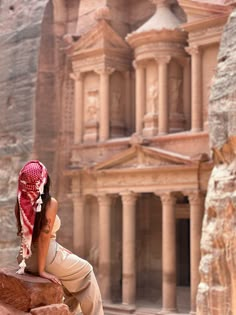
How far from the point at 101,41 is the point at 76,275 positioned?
17831 millimetres

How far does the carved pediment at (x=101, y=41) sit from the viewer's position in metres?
21.7

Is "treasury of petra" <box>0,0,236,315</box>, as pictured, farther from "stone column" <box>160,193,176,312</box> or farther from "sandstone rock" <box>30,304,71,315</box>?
"sandstone rock" <box>30,304,71,315</box>

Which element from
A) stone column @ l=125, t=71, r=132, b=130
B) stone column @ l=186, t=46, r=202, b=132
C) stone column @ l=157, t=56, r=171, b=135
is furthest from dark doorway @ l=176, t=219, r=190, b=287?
stone column @ l=186, t=46, r=202, b=132

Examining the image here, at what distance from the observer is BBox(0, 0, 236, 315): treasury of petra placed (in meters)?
19.1

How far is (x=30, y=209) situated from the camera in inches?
181

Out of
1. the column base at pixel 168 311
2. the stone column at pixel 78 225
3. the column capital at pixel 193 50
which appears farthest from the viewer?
the stone column at pixel 78 225

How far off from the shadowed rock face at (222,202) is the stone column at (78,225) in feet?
26.6

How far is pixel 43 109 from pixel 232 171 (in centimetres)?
1008

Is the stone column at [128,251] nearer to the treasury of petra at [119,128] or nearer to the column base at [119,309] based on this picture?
the treasury of petra at [119,128]

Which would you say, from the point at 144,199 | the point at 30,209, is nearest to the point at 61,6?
the point at 144,199

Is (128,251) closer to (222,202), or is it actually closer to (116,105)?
(116,105)

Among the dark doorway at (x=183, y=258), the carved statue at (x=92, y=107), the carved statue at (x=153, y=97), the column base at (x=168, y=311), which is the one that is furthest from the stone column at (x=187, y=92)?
the column base at (x=168, y=311)

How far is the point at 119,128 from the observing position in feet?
73.2

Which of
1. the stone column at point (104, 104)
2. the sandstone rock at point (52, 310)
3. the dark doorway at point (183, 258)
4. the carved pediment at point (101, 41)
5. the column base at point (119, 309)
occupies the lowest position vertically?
the column base at point (119, 309)
